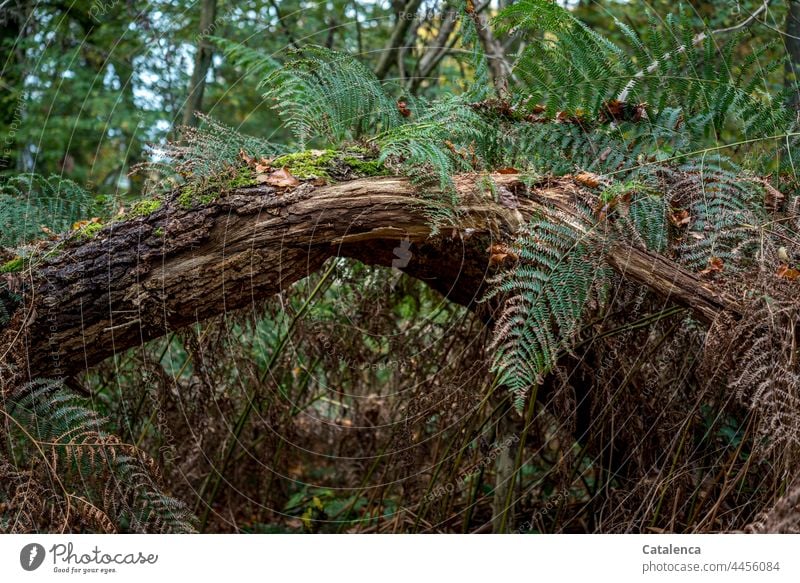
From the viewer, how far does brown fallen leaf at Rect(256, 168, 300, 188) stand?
2.27m

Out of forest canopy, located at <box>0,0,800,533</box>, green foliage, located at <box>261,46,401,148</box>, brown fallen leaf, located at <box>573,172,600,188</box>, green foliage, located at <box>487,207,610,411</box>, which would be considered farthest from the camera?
green foliage, located at <box>261,46,401,148</box>

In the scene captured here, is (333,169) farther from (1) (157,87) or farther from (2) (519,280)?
(1) (157,87)

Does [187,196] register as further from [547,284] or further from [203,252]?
[547,284]

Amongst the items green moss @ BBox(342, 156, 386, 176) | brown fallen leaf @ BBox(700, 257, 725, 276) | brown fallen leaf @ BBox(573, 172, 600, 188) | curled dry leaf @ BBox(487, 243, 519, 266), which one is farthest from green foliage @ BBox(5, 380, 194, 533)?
brown fallen leaf @ BBox(700, 257, 725, 276)

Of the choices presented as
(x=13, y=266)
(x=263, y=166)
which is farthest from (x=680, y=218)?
(x=13, y=266)

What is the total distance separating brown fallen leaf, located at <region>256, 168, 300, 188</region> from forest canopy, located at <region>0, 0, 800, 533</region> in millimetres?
10

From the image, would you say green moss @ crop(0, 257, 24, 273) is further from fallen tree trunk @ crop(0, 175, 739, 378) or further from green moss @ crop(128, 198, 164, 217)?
green moss @ crop(128, 198, 164, 217)

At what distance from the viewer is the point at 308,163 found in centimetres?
234

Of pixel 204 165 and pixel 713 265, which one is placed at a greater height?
pixel 204 165

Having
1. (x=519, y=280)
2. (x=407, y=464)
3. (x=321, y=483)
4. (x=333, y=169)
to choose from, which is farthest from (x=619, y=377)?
(x=321, y=483)

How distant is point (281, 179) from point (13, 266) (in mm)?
956

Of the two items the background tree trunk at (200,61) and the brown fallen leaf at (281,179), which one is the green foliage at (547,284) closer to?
the brown fallen leaf at (281,179)

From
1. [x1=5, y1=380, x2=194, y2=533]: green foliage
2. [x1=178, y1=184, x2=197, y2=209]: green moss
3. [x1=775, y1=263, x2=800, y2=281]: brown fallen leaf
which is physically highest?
[x1=178, y1=184, x2=197, y2=209]: green moss

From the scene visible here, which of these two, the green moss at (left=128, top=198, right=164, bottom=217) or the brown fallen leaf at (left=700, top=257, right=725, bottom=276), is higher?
the green moss at (left=128, top=198, right=164, bottom=217)
